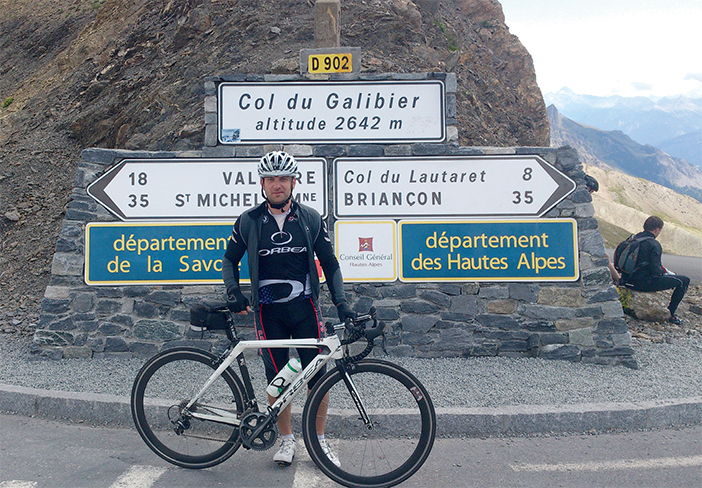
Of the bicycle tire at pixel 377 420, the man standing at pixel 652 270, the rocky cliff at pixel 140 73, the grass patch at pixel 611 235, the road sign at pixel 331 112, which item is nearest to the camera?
the bicycle tire at pixel 377 420

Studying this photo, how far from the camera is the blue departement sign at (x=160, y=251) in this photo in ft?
18.3

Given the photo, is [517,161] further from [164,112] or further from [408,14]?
[408,14]

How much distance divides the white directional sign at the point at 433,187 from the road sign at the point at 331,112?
0.33m

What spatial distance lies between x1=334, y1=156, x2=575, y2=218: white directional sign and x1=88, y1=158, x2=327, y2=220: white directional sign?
326mm

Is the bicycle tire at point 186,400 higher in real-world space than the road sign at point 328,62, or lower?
lower

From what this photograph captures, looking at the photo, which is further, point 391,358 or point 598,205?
point 598,205

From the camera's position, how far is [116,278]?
5.59 meters

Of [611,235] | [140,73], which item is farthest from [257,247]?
[611,235]

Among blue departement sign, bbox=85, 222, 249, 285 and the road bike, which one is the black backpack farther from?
blue departement sign, bbox=85, 222, 249, 285

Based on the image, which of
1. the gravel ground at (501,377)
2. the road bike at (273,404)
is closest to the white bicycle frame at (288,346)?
the road bike at (273,404)

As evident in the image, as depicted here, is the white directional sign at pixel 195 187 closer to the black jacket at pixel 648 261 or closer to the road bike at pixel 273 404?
the road bike at pixel 273 404

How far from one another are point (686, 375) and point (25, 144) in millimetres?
13196

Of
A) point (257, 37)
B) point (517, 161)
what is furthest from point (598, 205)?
point (517, 161)

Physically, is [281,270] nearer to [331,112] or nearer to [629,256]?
[331,112]
